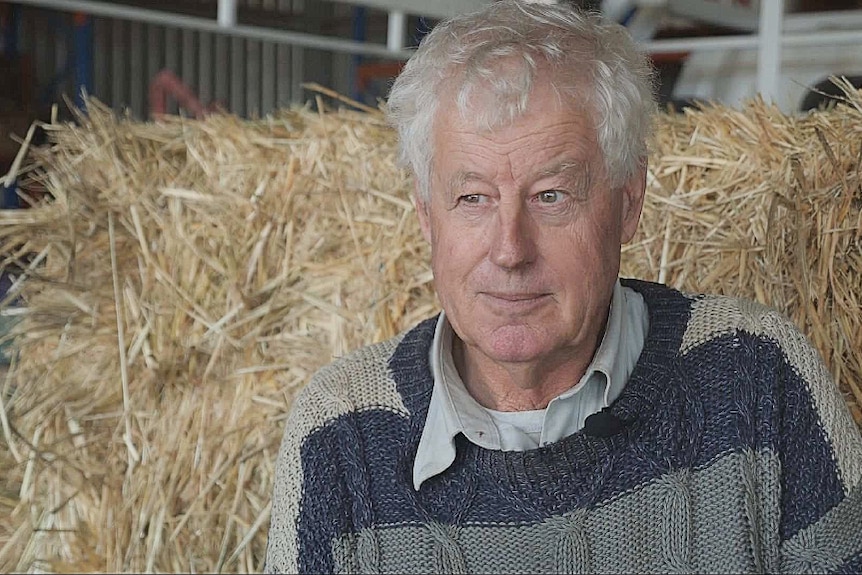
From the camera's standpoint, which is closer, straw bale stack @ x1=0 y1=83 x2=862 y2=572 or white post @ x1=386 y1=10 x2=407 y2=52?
straw bale stack @ x1=0 y1=83 x2=862 y2=572

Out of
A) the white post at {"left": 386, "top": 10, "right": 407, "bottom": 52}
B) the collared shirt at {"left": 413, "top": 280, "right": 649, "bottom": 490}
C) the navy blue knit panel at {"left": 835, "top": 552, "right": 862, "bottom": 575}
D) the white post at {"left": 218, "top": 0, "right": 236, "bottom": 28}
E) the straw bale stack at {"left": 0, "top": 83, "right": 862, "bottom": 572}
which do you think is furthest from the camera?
the white post at {"left": 386, "top": 10, "right": 407, "bottom": 52}

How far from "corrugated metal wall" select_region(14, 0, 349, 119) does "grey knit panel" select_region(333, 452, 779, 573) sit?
510 centimetres

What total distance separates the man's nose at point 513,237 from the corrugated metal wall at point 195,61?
16.6ft

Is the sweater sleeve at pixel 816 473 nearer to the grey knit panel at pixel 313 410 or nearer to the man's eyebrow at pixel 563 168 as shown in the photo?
the man's eyebrow at pixel 563 168

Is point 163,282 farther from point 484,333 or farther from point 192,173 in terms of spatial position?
point 484,333

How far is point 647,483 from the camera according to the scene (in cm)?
119

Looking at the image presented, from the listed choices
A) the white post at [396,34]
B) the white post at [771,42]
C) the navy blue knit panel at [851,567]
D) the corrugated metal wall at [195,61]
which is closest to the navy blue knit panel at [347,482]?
the navy blue knit panel at [851,567]

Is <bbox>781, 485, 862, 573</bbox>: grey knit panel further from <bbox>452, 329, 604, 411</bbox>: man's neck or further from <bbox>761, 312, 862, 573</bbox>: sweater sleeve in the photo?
<bbox>452, 329, 604, 411</bbox>: man's neck

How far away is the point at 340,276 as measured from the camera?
1781 mm

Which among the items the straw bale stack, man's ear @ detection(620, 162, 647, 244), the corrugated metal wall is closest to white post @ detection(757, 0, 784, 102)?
the straw bale stack

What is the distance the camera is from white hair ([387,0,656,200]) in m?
1.15

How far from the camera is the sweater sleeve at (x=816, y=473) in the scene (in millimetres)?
1115

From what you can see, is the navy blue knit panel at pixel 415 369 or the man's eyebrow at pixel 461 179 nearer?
the man's eyebrow at pixel 461 179

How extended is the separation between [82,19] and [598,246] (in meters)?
3.79
